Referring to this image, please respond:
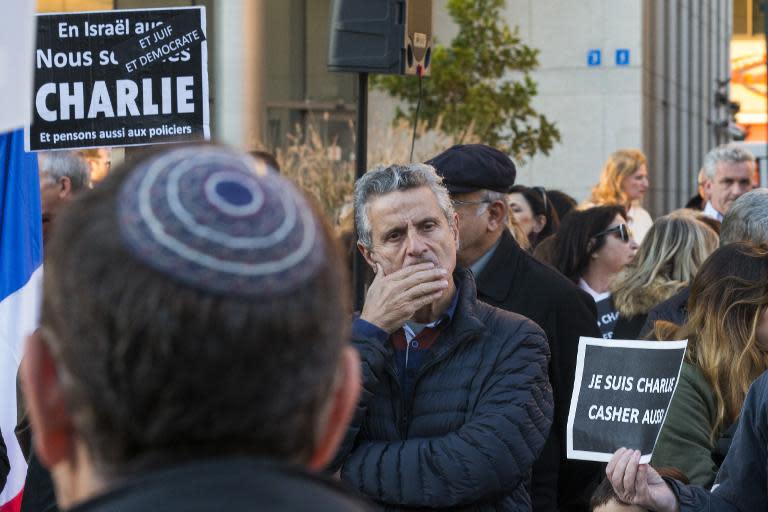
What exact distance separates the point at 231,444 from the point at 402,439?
2.33m

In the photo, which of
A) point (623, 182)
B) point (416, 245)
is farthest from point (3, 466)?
point (623, 182)

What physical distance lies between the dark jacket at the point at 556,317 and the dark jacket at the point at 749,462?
98cm

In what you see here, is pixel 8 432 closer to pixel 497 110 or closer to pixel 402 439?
pixel 402 439

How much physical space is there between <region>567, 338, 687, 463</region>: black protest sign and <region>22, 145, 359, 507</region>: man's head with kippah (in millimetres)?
2431

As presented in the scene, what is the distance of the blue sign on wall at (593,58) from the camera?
28812mm

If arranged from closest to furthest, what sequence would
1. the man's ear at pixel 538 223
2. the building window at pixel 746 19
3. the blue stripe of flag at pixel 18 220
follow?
the blue stripe of flag at pixel 18 220
the man's ear at pixel 538 223
the building window at pixel 746 19

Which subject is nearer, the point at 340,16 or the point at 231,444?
the point at 231,444

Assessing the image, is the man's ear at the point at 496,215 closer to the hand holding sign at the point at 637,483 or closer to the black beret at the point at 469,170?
the black beret at the point at 469,170

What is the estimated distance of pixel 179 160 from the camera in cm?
132

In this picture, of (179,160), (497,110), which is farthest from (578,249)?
(497,110)

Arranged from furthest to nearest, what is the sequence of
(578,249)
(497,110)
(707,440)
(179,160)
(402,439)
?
(497,110) → (578,249) → (707,440) → (402,439) → (179,160)

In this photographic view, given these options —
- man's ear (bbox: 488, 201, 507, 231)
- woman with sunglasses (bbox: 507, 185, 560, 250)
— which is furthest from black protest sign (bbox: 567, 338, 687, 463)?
woman with sunglasses (bbox: 507, 185, 560, 250)

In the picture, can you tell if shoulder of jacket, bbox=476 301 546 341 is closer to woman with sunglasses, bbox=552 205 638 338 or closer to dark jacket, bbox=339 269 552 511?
dark jacket, bbox=339 269 552 511

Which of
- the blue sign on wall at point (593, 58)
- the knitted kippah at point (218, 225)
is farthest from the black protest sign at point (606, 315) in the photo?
the blue sign on wall at point (593, 58)
